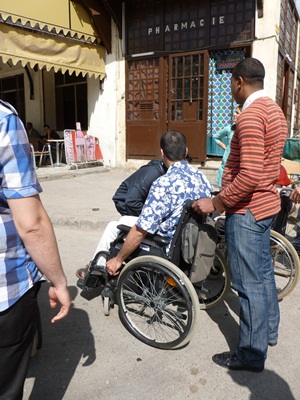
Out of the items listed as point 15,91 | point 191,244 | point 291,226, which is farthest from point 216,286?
point 15,91

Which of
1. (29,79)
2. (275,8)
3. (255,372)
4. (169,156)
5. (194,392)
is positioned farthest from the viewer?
(29,79)

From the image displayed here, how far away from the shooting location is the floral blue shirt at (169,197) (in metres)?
2.40

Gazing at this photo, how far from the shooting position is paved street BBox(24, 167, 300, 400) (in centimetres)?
203

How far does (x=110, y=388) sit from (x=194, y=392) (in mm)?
469

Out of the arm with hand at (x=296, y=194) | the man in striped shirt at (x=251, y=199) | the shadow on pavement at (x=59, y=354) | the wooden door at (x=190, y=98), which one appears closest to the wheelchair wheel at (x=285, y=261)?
the arm with hand at (x=296, y=194)

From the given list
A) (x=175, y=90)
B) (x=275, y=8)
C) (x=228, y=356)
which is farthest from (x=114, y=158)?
(x=228, y=356)

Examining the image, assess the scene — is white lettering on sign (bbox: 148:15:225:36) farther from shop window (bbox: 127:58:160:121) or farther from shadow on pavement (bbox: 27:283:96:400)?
shadow on pavement (bbox: 27:283:96:400)

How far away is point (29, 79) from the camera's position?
37.2ft

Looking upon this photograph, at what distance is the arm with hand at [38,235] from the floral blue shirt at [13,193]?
34 mm

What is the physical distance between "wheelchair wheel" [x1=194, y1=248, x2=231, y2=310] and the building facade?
5.78 m

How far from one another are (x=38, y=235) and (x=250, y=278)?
132 cm

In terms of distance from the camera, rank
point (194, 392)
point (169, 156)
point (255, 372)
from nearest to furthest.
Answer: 1. point (194, 392)
2. point (255, 372)
3. point (169, 156)

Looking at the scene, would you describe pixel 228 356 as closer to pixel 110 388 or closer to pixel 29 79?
pixel 110 388

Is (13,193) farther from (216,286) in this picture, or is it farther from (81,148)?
(81,148)
